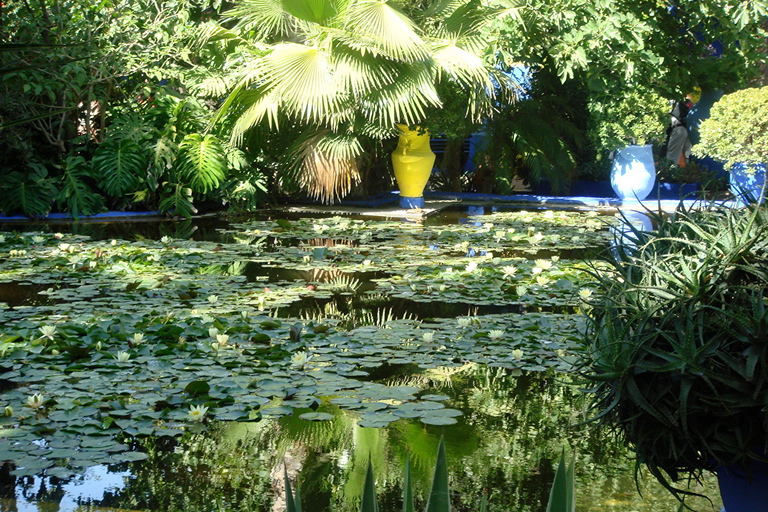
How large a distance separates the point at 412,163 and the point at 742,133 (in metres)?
4.19

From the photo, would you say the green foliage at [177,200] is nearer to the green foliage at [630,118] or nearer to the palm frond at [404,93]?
the palm frond at [404,93]

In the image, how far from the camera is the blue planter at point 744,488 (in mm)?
1776

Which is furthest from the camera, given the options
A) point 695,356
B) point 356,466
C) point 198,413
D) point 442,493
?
point 198,413

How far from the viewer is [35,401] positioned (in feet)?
9.90

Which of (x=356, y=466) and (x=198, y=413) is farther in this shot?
(x=198, y=413)

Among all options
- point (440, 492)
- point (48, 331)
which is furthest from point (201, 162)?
point (440, 492)

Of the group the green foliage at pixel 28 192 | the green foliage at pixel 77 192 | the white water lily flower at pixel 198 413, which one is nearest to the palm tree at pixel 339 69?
the green foliage at pixel 77 192

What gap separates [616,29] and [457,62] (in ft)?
7.51

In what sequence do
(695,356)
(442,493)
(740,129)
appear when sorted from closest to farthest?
(442,493) < (695,356) < (740,129)

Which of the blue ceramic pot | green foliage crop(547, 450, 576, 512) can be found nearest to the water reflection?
green foliage crop(547, 450, 576, 512)

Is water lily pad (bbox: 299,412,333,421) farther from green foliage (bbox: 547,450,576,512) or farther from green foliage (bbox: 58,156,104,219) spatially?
green foliage (bbox: 58,156,104,219)

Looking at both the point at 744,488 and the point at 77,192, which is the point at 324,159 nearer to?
the point at 77,192

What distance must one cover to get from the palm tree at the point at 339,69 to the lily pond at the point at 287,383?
10.7 ft

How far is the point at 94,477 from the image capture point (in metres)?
2.54
